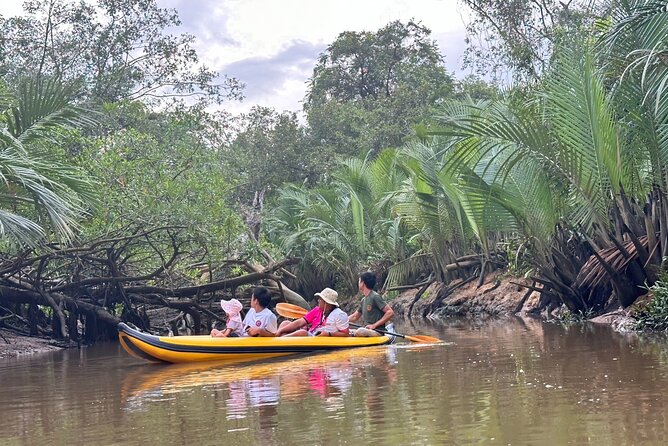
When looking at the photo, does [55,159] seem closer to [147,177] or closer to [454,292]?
[147,177]

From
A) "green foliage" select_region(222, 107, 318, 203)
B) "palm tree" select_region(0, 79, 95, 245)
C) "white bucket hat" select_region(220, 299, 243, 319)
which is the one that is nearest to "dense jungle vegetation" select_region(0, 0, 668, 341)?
"palm tree" select_region(0, 79, 95, 245)

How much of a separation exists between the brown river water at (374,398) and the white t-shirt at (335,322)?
2.11ft

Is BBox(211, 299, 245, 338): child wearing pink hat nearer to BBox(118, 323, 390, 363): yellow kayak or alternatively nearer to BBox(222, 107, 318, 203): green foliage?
BBox(118, 323, 390, 363): yellow kayak

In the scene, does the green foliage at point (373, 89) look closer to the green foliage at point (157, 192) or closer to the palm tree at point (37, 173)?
the green foliage at point (157, 192)

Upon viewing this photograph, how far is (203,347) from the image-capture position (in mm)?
10648

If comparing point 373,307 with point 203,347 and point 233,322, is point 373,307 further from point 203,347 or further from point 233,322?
point 203,347

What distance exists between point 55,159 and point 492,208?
6551 millimetres

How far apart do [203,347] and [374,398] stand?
427cm

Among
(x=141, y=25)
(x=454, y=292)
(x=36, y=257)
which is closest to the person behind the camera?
(x=36, y=257)

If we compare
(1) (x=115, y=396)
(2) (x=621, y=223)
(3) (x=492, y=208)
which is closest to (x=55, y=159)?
(1) (x=115, y=396)

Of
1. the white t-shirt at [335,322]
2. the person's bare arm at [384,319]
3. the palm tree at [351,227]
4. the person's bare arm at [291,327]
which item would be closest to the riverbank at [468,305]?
the palm tree at [351,227]

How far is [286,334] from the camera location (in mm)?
11594

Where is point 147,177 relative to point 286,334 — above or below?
above

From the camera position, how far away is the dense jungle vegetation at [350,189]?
11711 mm
